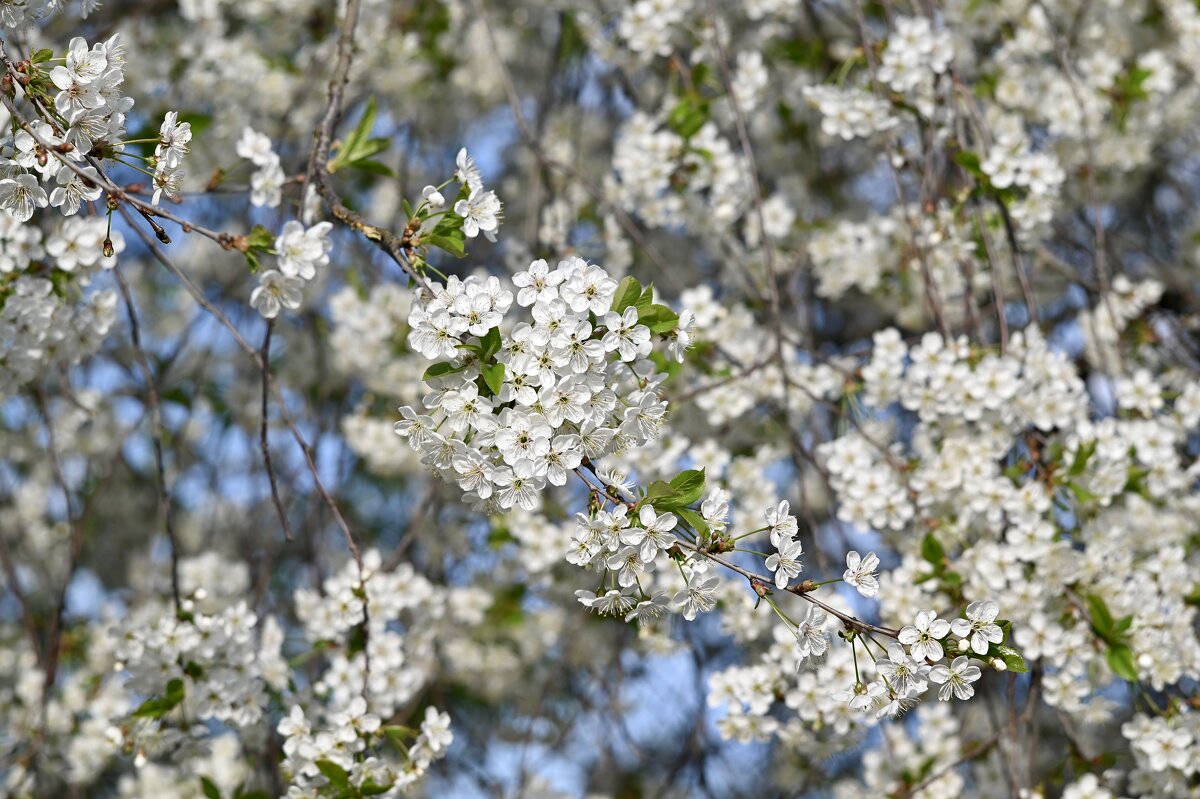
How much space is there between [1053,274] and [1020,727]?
6.26 ft

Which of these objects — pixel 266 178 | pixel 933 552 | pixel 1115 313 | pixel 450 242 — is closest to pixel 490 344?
pixel 450 242

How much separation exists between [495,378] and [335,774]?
0.95 meters

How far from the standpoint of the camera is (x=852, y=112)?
296 cm

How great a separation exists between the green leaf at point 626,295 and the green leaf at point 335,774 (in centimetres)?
108

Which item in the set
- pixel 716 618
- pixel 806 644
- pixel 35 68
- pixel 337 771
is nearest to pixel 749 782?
pixel 716 618

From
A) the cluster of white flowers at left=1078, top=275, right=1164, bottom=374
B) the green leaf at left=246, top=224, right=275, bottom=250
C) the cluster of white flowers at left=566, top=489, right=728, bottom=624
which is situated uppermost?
the cluster of white flowers at left=1078, top=275, right=1164, bottom=374

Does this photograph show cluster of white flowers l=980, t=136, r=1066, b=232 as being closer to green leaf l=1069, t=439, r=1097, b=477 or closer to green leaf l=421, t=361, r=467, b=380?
green leaf l=1069, t=439, r=1097, b=477

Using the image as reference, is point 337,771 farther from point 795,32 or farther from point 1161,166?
point 1161,166

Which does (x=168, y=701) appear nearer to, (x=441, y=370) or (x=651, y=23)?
(x=441, y=370)

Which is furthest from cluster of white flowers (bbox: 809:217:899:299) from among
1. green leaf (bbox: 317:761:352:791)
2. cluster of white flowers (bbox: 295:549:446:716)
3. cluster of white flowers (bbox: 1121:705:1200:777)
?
green leaf (bbox: 317:761:352:791)

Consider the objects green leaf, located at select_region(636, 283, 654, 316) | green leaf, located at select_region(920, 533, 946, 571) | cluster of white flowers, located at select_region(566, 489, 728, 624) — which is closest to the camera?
cluster of white flowers, located at select_region(566, 489, 728, 624)

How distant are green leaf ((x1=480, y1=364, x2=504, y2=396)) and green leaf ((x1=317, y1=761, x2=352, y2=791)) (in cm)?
92

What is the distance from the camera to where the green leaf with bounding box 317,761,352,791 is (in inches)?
87.1

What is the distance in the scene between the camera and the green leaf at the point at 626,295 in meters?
1.84
